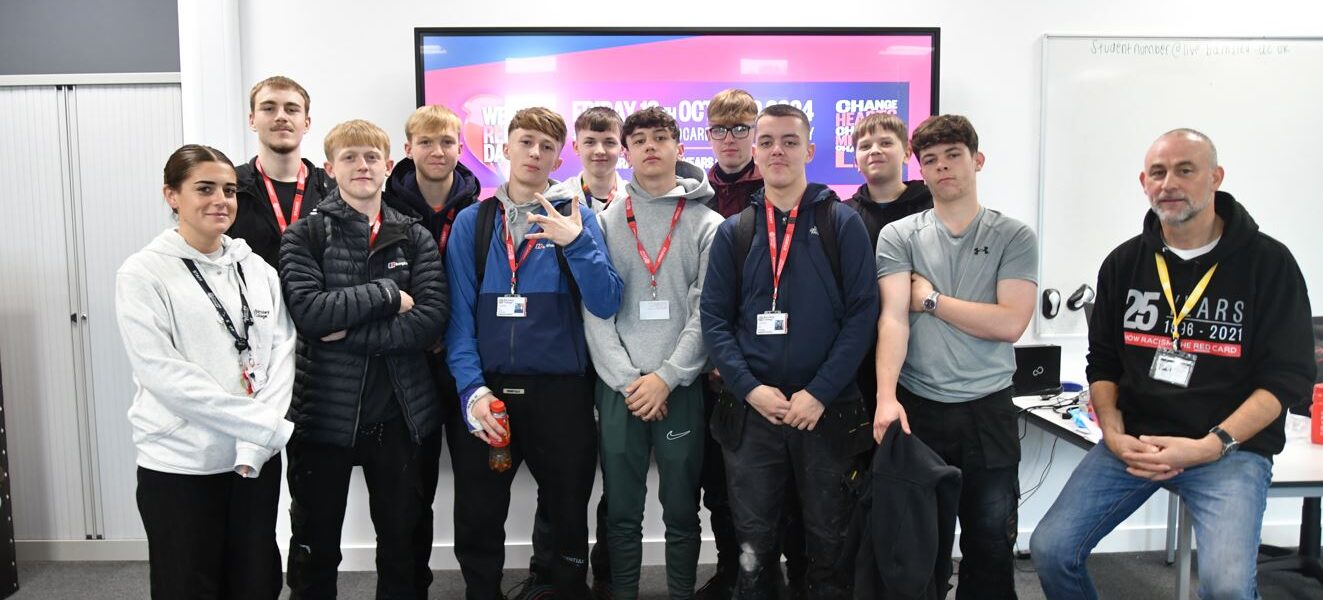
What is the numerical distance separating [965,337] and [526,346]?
1375mm

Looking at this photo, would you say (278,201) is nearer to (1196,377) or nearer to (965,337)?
(965,337)

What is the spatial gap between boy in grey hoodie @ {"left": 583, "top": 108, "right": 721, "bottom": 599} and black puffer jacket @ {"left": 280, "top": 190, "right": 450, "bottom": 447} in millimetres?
554

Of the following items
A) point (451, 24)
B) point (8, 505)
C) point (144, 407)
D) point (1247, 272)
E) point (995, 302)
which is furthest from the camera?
point (451, 24)

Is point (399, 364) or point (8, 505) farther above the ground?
point (399, 364)

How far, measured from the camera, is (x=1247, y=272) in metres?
2.15

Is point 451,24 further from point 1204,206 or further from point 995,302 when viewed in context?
point 1204,206

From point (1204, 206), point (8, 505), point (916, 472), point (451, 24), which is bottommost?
point (8, 505)

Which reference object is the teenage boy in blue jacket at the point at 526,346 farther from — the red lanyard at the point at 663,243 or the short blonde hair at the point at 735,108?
the short blonde hair at the point at 735,108

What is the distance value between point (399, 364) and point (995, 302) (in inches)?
74.4

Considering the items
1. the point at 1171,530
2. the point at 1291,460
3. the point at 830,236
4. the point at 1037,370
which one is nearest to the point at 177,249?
the point at 830,236

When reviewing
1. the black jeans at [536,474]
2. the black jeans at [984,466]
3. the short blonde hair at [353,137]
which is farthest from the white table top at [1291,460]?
the short blonde hair at [353,137]

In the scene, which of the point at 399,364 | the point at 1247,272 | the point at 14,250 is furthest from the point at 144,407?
the point at 1247,272

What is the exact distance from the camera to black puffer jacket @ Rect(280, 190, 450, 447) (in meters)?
2.20

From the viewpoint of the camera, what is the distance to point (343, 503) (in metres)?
2.39
